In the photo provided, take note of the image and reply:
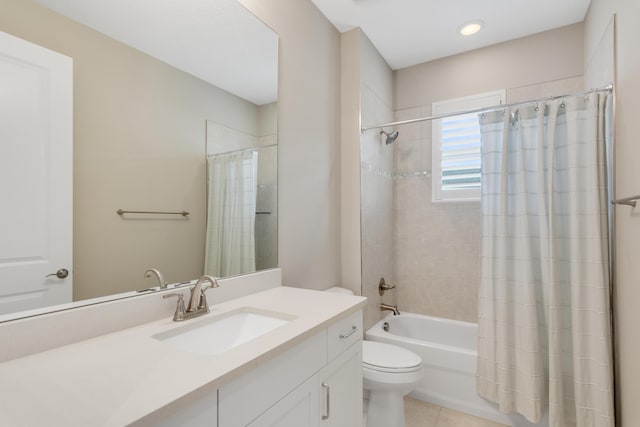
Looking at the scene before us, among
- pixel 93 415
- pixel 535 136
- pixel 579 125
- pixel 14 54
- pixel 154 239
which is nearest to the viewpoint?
pixel 93 415

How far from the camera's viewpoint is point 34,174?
2.73 ft

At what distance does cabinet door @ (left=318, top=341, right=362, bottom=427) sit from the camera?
1.10 metres

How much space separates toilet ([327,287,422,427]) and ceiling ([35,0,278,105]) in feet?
5.21

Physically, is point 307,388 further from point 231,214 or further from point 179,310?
point 231,214

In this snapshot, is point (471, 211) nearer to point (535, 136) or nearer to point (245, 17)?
point (535, 136)

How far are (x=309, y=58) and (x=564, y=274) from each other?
1962 millimetres

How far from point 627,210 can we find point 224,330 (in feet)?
5.90

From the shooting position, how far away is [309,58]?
6.51 ft

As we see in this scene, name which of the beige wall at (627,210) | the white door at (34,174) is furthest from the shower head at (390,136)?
the white door at (34,174)

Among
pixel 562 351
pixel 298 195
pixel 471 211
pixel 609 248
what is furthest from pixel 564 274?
pixel 298 195

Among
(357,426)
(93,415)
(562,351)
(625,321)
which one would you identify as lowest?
(357,426)

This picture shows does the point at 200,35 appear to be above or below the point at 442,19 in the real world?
below

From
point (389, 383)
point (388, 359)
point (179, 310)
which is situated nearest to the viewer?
point (179, 310)

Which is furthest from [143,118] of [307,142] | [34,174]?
[307,142]
